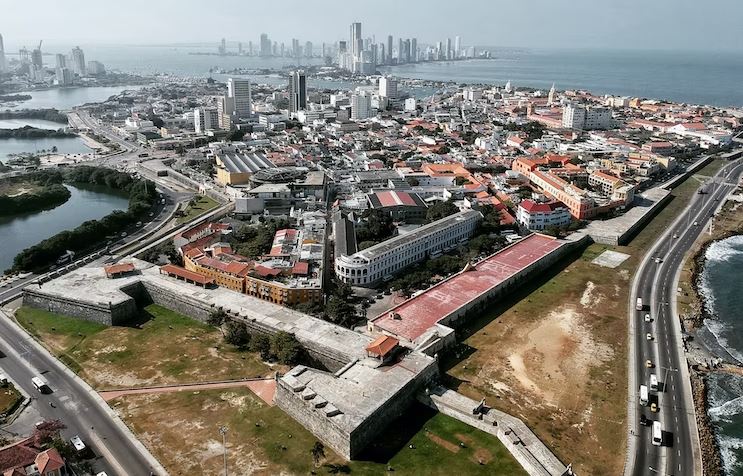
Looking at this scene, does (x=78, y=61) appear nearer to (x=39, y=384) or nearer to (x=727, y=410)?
(x=39, y=384)

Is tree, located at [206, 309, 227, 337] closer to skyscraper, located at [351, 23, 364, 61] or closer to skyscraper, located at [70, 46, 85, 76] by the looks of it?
skyscraper, located at [70, 46, 85, 76]

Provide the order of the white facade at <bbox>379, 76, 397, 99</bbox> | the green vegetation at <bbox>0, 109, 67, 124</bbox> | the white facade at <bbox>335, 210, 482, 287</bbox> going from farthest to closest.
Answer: the white facade at <bbox>379, 76, 397, 99</bbox> → the green vegetation at <bbox>0, 109, 67, 124</bbox> → the white facade at <bbox>335, 210, 482, 287</bbox>

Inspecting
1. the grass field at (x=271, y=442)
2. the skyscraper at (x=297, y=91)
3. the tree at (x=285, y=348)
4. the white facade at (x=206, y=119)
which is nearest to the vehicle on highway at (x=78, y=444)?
the grass field at (x=271, y=442)

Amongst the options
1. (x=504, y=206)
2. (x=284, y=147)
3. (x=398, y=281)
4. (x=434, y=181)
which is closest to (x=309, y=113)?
(x=284, y=147)

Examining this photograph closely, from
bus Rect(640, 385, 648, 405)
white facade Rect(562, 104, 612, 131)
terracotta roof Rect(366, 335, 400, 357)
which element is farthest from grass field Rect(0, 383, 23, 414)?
white facade Rect(562, 104, 612, 131)

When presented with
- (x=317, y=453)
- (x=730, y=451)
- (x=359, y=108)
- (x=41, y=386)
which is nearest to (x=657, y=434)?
(x=730, y=451)

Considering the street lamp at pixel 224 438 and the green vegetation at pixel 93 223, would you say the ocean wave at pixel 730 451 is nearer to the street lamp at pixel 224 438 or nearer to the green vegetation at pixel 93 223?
the street lamp at pixel 224 438
